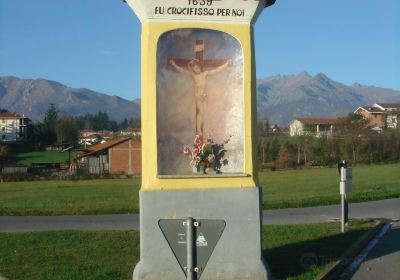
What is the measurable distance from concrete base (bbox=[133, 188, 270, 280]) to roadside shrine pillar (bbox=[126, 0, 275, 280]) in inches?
0.5

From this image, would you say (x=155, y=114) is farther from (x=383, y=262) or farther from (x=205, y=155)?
(x=383, y=262)

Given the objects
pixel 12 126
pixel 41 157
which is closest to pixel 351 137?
pixel 41 157

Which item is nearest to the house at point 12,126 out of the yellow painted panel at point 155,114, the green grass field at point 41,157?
the green grass field at point 41,157

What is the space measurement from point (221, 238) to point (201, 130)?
1.59 m

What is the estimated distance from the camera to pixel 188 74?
368 inches

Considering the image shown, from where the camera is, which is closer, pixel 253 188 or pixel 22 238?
pixel 253 188

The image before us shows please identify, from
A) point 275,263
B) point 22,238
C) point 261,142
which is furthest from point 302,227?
point 261,142

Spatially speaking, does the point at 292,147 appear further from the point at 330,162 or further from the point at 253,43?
the point at 253,43

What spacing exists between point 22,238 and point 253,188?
678cm

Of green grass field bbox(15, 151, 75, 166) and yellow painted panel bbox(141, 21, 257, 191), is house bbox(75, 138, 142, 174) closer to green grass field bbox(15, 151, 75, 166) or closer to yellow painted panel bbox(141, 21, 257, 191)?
green grass field bbox(15, 151, 75, 166)

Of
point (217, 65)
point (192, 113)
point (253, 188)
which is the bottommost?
point (253, 188)

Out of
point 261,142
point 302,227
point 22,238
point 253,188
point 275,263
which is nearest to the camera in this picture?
point 253,188

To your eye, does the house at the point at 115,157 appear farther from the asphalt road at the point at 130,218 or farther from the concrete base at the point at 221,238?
the concrete base at the point at 221,238

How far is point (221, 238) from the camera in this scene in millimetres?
8867
